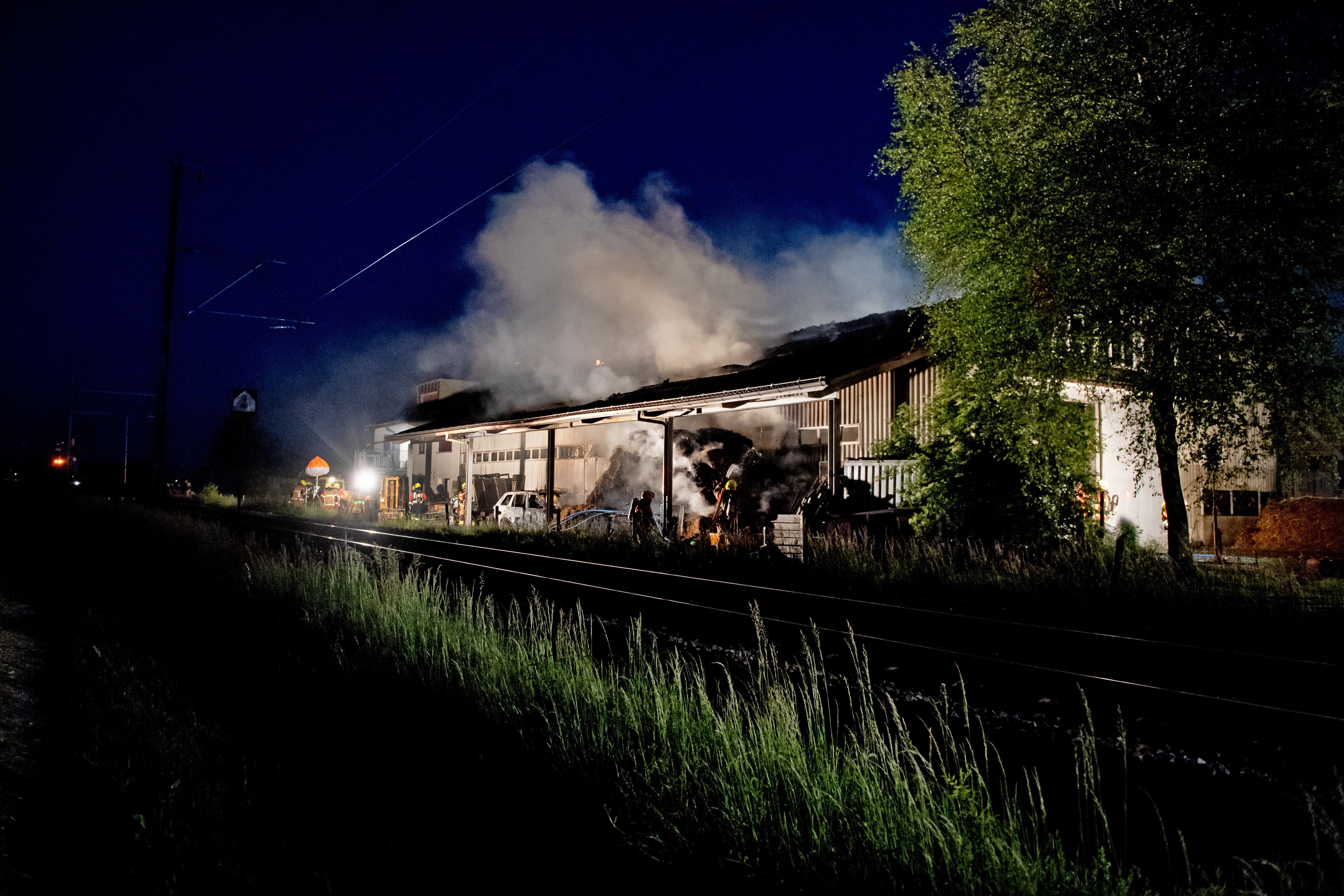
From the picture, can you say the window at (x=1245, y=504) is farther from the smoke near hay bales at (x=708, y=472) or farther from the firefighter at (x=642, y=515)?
the firefighter at (x=642, y=515)

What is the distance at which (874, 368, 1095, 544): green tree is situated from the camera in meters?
13.2

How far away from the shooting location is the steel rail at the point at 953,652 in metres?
5.90

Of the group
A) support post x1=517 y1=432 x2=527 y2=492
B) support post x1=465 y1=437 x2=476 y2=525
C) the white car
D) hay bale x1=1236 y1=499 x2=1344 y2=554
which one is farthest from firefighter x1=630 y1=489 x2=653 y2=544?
support post x1=517 y1=432 x2=527 y2=492

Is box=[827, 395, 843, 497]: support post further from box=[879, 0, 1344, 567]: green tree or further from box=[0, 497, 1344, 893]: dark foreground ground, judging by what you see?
box=[0, 497, 1344, 893]: dark foreground ground

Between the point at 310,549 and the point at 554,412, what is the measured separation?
30.6 feet

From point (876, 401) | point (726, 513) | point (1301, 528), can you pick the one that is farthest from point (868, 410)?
point (1301, 528)

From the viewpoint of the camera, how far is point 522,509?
26375 mm

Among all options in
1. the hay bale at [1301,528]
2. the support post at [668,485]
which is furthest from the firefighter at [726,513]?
the hay bale at [1301,528]

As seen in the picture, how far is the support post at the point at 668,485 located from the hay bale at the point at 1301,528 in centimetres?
1254

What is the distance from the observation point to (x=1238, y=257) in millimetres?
10969

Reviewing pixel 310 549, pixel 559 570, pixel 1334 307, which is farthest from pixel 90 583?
pixel 1334 307

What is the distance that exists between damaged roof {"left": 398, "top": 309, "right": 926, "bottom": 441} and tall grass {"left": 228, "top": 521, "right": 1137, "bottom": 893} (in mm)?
10187

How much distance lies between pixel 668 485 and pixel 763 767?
1578cm

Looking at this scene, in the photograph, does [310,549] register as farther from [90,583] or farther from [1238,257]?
[1238,257]
